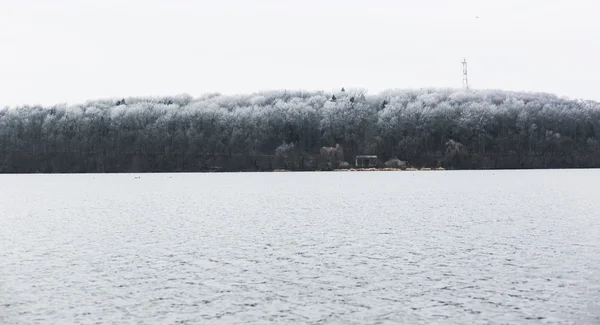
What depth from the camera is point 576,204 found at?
60625 millimetres

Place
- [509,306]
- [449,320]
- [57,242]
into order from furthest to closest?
[57,242]
[509,306]
[449,320]

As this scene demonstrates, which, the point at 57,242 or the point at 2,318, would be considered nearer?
the point at 2,318

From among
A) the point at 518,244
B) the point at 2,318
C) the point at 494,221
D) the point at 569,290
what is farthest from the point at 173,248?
the point at 494,221

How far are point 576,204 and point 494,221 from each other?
759 inches

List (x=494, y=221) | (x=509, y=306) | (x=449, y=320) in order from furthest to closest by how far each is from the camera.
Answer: (x=494, y=221) → (x=509, y=306) → (x=449, y=320)

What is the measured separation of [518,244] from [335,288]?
45.0 feet

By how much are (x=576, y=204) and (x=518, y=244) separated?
31.0 meters

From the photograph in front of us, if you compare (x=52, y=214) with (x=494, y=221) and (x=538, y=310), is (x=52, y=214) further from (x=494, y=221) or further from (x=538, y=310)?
(x=538, y=310)

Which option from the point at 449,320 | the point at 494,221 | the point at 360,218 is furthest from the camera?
the point at 360,218

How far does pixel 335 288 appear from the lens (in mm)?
22359

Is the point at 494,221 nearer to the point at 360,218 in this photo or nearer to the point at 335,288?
the point at 360,218

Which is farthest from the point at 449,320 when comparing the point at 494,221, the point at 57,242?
the point at 494,221

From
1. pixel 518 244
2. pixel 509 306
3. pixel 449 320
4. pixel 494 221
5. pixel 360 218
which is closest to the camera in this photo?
pixel 449 320

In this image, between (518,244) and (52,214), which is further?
(52,214)
